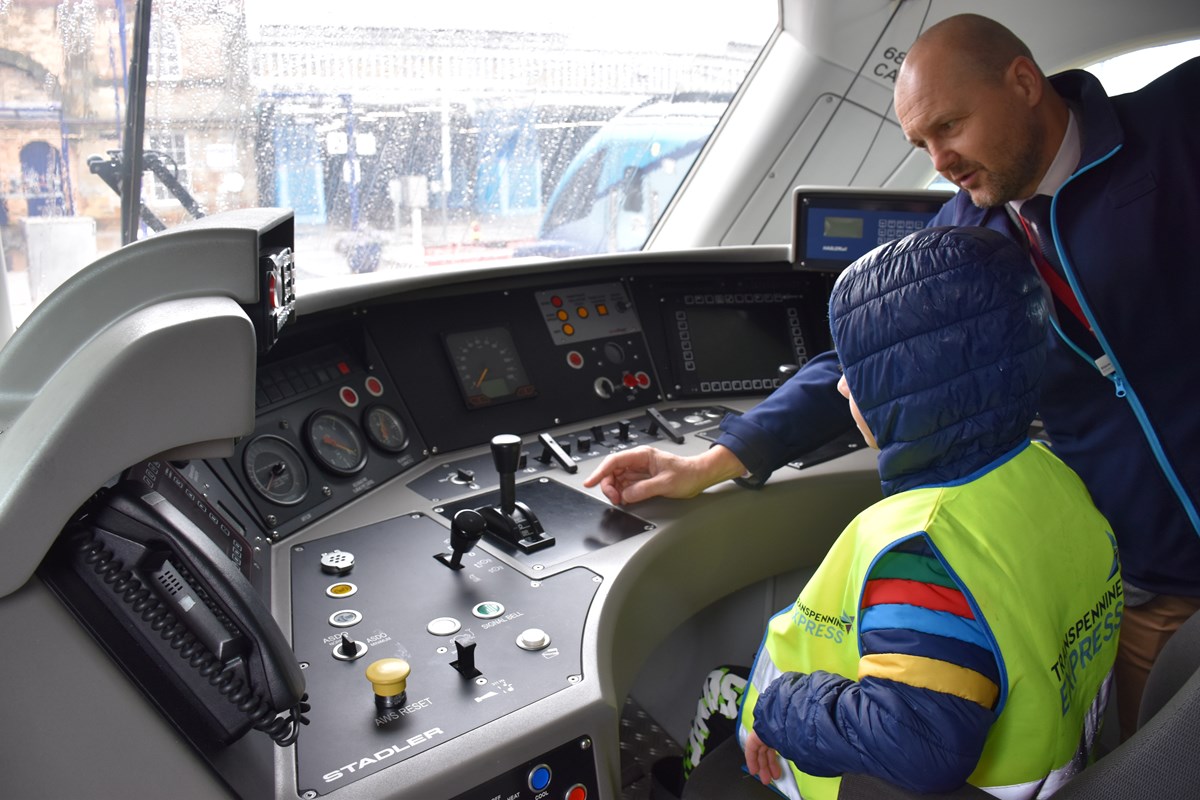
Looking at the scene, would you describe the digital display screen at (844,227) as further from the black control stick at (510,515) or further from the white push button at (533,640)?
the white push button at (533,640)

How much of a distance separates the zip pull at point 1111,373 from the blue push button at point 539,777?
1030mm

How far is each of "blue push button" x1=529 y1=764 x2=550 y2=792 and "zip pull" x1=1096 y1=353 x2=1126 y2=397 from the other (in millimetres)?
1030

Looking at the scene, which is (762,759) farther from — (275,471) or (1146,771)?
(275,471)

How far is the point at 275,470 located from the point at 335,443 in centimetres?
15

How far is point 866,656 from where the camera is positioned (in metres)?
0.94

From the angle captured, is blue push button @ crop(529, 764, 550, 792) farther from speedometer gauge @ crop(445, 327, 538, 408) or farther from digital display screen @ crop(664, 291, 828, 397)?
digital display screen @ crop(664, 291, 828, 397)

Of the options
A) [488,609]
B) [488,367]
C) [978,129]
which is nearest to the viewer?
[488,609]

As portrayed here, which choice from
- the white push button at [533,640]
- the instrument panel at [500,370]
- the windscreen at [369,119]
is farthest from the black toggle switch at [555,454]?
the white push button at [533,640]

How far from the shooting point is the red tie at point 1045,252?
4.97ft

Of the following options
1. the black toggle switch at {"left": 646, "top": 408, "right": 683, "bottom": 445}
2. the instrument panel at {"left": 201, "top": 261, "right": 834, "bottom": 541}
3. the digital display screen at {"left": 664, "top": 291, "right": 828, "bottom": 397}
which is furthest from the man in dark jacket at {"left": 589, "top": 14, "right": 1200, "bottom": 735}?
the digital display screen at {"left": 664, "top": 291, "right": 828, "bottom": 397}

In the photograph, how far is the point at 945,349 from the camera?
0.94 meters

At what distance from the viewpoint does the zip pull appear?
146 centimetres

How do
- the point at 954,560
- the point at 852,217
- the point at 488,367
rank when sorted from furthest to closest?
the point at 852,217
the point at 488,367
the point at 954,560

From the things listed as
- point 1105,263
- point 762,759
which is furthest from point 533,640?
point 1105,263
